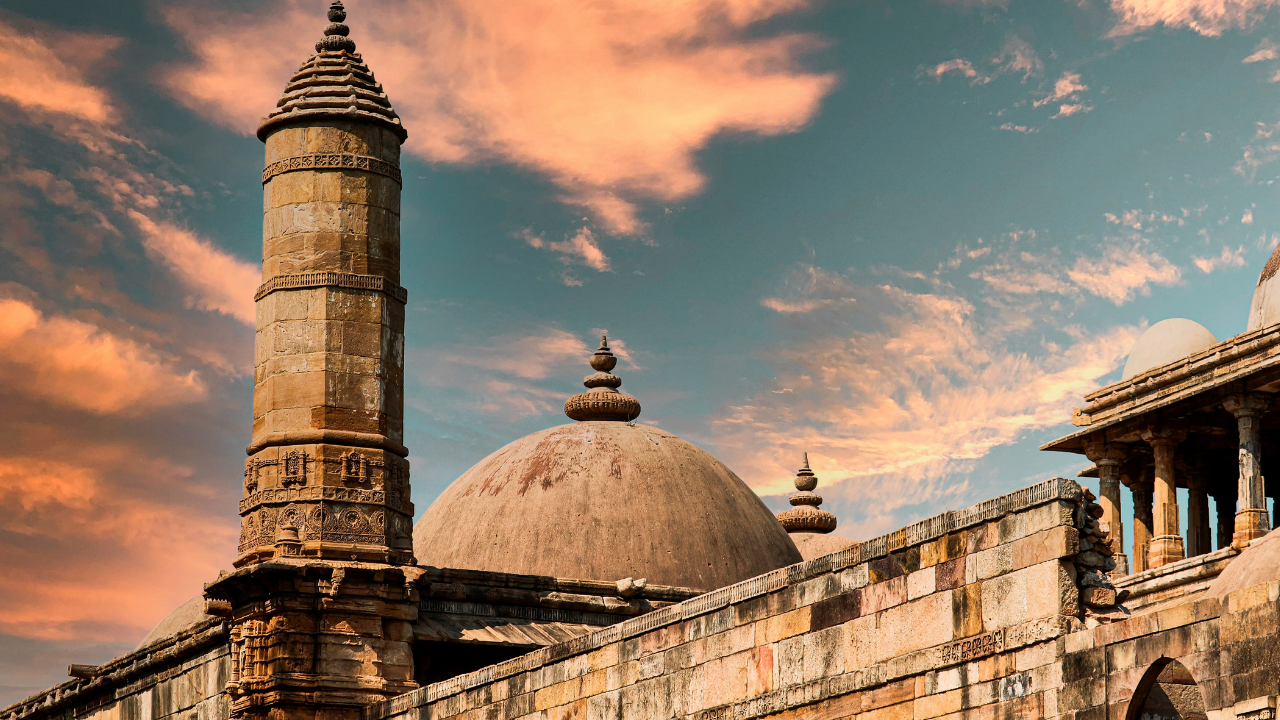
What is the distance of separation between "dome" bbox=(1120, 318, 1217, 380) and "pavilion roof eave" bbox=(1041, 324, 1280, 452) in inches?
26.6

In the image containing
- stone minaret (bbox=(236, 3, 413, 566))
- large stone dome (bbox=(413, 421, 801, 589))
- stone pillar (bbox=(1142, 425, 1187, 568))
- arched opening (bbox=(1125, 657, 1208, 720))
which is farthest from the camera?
stone pillar (bbox=(1142, 425, 1187, 568))

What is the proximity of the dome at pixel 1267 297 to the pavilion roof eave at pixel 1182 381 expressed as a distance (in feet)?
3.30

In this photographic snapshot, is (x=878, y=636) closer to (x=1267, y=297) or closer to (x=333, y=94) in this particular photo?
(x=333, y=94)

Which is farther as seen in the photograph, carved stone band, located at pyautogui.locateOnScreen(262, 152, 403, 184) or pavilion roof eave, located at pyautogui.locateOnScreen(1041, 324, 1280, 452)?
pavilion roof eave, located at pyautogui.locateOnScreen(1041, 324, 1280, 452)

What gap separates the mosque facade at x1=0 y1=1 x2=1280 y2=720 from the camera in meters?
9.79

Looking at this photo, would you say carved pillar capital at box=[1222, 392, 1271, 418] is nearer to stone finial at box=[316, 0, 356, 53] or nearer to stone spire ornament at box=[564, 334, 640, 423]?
stone spire ornament at box=[564, 334, 640, 423]

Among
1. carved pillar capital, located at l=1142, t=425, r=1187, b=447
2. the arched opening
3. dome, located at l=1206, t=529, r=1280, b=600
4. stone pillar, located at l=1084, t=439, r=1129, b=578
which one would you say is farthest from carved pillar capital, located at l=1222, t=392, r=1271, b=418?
the arched opening

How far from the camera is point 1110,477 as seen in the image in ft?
115

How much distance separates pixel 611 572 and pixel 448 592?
8.18 ft

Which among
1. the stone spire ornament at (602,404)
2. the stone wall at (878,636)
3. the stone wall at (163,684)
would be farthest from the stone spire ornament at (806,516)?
the stone wall at (878,636)

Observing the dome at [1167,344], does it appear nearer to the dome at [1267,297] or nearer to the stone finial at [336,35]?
the dome at [1267,297]

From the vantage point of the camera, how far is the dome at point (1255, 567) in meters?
11.1

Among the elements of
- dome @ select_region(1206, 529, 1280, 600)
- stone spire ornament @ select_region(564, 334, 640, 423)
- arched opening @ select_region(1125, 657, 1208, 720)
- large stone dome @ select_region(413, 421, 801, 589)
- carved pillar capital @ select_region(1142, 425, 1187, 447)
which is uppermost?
carved pillar capital @ select_region(1142, 425, 1187, 447)

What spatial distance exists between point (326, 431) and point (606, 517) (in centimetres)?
403
